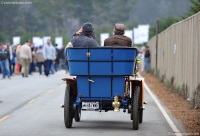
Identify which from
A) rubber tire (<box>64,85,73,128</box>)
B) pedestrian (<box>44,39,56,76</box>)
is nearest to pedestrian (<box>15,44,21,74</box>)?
pedestrian (<box>44,39,56,76</box>)

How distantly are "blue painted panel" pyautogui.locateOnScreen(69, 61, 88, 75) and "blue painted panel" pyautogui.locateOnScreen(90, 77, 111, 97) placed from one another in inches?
10.4

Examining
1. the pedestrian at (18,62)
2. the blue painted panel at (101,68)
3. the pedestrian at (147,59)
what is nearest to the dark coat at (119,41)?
the blue painted panel at (101,68)

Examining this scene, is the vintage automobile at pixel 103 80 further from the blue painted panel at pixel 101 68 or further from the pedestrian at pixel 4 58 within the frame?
the pedestrian at pixel 4 58

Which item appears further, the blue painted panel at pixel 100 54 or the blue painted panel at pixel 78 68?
the blue painted panel at pixel 78 68

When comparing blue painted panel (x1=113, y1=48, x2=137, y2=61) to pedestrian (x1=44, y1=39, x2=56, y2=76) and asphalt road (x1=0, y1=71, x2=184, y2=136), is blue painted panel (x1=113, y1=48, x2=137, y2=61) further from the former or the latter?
pedestrian (x1=44, y1=39, x2=56, y2=76)

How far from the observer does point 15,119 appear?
1644 centimetres

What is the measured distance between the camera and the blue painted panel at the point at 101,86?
14398mm

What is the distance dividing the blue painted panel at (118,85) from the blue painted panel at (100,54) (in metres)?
0.44

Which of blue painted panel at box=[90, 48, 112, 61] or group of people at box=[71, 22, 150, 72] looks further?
Answer: group of people at box=[71, 22, 150, 72]

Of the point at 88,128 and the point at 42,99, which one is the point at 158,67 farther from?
the point at 88,128

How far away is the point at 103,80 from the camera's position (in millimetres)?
14414

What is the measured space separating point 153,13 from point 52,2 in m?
43.7

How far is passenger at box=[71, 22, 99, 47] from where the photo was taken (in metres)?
15.0

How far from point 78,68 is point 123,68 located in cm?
87
